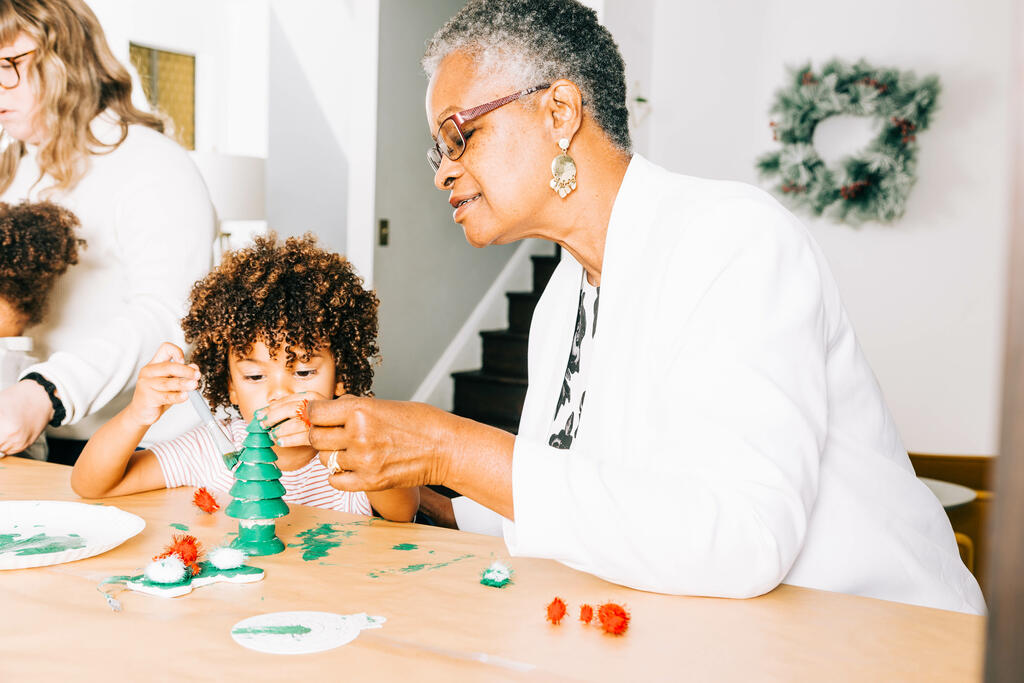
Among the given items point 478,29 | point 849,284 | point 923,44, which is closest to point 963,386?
point 849,284

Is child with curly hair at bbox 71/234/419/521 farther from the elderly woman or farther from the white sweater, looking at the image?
the elderly woman

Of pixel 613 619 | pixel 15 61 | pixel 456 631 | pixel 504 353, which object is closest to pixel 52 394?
pixel 15 61

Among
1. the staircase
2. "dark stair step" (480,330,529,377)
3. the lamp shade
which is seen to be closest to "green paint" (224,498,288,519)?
the lamp shade

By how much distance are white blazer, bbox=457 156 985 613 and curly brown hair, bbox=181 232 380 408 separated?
68 centimetres

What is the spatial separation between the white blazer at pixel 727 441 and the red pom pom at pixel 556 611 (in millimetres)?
68

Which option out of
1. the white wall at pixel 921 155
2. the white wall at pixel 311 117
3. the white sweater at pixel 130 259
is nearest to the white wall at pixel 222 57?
the white wall at pixel 311 117

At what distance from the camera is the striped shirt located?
1.59m

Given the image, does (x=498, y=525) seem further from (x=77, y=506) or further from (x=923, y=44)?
(x=923, y=44)

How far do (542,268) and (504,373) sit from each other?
2.19ft

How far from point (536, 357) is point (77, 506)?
31.0 inches

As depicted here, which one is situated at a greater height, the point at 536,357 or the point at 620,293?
the point at 620,293

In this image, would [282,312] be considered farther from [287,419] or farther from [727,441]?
[727,441]

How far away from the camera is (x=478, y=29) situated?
133 centimetres

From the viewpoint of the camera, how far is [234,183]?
11.0 ft
